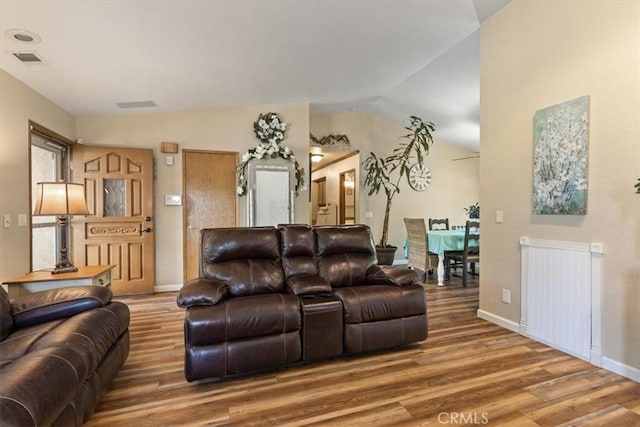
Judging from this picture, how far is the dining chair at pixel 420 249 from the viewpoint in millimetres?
5000

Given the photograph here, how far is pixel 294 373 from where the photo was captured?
228 cm

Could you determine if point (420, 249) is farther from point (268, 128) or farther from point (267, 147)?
point (268, 128)

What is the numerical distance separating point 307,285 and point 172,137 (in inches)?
133

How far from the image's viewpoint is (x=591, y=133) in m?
2.39

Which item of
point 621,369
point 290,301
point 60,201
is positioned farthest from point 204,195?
point 621,369

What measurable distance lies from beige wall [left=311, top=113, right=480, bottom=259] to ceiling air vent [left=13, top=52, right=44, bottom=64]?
4323 mm

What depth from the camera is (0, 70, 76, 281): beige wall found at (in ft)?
8.96

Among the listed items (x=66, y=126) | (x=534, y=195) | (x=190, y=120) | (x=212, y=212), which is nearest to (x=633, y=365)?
(x=534, y=195)

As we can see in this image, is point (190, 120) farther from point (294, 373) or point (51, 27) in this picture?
point (294, 373)

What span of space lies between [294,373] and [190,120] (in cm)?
388

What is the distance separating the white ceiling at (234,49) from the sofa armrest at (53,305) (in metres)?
1.86

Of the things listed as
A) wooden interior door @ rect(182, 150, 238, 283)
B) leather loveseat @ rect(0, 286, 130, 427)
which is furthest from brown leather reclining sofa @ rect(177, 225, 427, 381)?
wooden interior door @ rect(182, 150, 238, 283)

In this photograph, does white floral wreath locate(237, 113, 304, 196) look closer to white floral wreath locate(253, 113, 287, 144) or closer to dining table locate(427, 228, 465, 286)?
white floral wreath locate(253, 113, 287, 144)

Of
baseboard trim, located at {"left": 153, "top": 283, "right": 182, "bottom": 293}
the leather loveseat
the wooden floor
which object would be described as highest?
the leather loveseat
